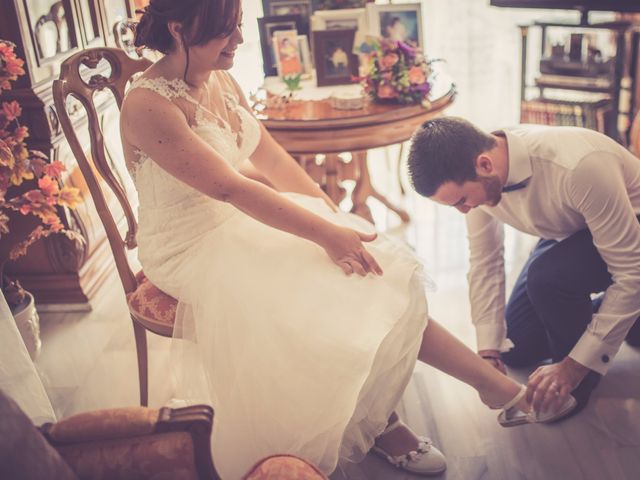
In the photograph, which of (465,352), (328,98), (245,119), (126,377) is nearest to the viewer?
(465,352)

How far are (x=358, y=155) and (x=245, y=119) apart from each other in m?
1.11

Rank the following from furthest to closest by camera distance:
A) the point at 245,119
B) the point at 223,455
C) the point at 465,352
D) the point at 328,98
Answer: the point at 328,98, the point at 245,119, the point at 465,352, the point at 223,455

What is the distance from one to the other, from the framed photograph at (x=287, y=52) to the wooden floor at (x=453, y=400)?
94 cm

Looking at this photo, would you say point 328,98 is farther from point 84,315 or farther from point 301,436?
point 301,436

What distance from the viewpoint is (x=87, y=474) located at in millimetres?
1189

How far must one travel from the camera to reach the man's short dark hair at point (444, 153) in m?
1.71

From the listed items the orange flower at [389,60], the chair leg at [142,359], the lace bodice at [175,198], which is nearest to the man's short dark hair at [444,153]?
the lace bodice at [175,198]

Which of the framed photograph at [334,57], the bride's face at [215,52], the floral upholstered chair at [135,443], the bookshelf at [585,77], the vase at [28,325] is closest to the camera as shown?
the floral upholstered chair at [135,443]

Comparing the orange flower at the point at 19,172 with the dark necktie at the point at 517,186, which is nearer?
the dark necktie at the point at 517,186

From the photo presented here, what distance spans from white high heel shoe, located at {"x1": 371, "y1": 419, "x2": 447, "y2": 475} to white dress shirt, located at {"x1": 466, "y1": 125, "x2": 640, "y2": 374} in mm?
351

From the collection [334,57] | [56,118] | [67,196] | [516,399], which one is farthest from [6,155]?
[516,399]

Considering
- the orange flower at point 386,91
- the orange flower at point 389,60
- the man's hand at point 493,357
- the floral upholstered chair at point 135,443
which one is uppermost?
the orange flower at point 389,60

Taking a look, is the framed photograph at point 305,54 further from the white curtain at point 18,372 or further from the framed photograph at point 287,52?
the white curtain at point 18,372

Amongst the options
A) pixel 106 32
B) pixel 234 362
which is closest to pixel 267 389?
pixel 234 362
